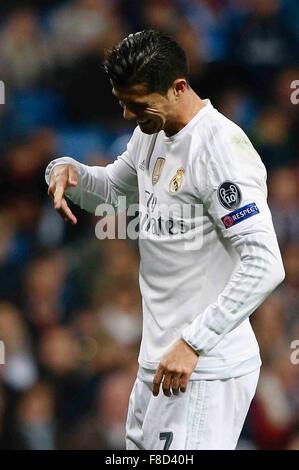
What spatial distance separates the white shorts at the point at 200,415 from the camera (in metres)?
1.86

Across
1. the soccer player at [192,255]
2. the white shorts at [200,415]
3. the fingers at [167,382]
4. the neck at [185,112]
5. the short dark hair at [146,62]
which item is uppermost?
the short dark hair at [146,62]

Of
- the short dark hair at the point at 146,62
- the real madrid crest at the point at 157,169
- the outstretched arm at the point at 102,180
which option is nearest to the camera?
the short dark hair at the point at 146,62

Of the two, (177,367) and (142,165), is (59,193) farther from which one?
(177,367)

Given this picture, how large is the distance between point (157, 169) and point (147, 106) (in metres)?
0.16

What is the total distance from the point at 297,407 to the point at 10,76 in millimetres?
1652

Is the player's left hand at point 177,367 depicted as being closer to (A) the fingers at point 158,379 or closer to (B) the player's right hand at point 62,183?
(A) the fingers at point 158,379

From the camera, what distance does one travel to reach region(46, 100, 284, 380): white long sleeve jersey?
1.74 m

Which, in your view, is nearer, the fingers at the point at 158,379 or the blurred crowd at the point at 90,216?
the fingers at the point at 158,379

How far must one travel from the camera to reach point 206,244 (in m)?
1.85

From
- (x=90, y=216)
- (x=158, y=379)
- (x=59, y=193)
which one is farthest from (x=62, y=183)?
(x=90, y=216)

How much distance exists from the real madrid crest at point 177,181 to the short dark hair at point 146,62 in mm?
161

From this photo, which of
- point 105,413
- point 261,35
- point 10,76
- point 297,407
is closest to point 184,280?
point 105,413

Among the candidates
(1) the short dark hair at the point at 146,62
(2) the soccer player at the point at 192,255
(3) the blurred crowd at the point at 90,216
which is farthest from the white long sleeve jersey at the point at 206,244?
(3) the blurred crowd at the point at 90,216
